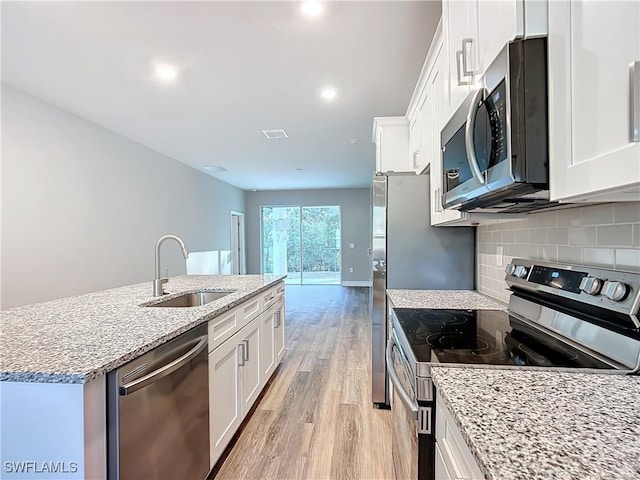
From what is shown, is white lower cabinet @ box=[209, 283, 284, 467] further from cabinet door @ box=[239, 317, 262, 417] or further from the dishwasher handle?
the dishwasher handle

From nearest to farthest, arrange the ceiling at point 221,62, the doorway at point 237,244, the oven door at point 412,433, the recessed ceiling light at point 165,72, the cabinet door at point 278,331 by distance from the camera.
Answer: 1. the oven door at point 412,433
2. the ceiling at point 221,62
3. the recessed ceiling light at point 165,72
4. the cabinet door at point 278,331
5. the doorway at point 237,244

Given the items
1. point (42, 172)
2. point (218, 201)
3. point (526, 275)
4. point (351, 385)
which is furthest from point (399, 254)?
point (218, 201)

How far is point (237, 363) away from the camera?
6.64 feet

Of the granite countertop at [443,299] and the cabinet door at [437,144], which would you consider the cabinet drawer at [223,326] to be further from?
the cabinet door at [437,144]

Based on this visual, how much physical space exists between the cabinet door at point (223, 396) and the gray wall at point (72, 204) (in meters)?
2.42

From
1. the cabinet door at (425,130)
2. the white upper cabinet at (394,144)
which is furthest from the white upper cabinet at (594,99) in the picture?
the white upper cabinet at (394,144)

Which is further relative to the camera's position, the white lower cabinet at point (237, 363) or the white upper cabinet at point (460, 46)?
the white lower cabinet at point (237, 363)

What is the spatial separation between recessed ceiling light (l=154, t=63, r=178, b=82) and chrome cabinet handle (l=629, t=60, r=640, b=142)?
2.69m

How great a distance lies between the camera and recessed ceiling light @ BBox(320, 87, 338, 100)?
284 cm

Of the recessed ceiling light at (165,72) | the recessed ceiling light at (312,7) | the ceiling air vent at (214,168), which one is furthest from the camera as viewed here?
the ceiling air vent at (214,168)

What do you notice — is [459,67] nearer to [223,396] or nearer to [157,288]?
[223,396]

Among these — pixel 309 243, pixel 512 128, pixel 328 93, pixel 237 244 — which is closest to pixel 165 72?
pixel 328 93

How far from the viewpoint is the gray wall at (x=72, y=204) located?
9.57 ft

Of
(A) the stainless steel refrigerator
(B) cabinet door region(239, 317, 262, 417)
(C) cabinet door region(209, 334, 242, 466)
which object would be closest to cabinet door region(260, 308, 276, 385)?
(B) cabinet door region(239, 317, 262, 417)
